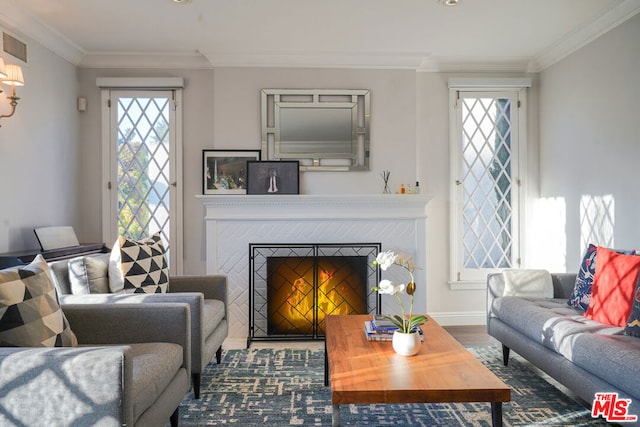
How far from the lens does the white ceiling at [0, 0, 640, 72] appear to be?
3064 millimetres

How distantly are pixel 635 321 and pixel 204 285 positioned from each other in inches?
97.1

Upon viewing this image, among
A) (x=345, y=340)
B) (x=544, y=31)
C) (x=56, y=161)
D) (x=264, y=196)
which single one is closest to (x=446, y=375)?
(x=345, y=340)

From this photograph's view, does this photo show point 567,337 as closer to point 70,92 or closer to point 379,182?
point 379,182

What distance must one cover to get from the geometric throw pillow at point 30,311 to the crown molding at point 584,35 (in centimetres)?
378

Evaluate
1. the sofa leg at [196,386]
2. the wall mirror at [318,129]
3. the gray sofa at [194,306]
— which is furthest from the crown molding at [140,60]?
the sofa leg at [196,386]

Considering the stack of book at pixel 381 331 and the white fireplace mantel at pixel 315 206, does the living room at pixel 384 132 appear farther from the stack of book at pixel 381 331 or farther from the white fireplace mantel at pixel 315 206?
the stack of book at pixel 381 331

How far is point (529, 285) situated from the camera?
2988 mm

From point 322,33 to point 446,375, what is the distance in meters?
2.78

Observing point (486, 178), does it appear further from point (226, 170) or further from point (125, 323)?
point (125, 323)

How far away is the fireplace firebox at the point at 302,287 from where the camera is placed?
3.81 m

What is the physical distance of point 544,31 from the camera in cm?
354

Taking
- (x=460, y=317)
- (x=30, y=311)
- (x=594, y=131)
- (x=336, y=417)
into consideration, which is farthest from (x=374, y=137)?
(x=30, y=311)

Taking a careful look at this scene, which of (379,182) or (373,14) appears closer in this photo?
(373,14)

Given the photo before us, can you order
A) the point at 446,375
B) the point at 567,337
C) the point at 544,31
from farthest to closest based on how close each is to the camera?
the point at 544,31 → the point at 567,337 → the point at 446,375
